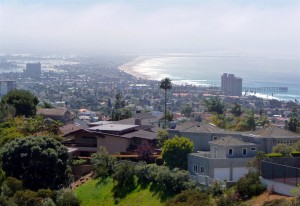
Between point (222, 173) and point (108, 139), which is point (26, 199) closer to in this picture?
point (222, 173)

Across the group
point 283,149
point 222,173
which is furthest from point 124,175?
point 283,149

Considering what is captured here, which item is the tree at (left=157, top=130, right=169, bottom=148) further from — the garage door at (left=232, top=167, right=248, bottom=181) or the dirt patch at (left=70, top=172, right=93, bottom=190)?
the garage door at (left=232, top=167, right=248, bottom=181)

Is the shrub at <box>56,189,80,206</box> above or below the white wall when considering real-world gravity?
below

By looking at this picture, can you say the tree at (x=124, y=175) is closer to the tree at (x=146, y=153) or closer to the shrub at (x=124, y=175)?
the shrub at (x=124, y=175)

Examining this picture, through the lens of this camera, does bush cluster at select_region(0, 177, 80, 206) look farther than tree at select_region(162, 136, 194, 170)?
No

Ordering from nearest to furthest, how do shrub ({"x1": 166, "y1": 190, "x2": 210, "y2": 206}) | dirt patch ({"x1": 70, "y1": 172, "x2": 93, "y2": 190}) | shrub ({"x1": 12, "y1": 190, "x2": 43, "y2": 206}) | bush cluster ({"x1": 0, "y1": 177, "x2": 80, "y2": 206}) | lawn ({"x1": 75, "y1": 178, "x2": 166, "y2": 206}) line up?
shrub ({"x1": 166, "y1": 190, "x2": 210, "y2": 206}), bush cluster ({"x1": 0, "y1": 177, "x2": 80, "y2": 206}), shrub ({"x1": 12, "y1": 190, "x2": 43, "y2": 206}), lawn ({"x1": 75, "y1": 178, "x2": 166, "y2": 206}), dirt patch ({"x1": 70, "y1": 172, "x2": 93, "y2": 190})

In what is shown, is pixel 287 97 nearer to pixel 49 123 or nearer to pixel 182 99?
pixel 182 99

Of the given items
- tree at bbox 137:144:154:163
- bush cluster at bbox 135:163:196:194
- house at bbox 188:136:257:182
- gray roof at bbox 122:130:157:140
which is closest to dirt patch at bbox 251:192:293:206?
bush cluster at bbox 135:163:196:194

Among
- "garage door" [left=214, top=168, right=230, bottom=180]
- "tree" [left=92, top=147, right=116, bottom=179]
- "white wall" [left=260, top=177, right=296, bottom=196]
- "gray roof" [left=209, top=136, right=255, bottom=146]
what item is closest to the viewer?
"white wall" [left=260, top=177, right=296, bottom=196]
